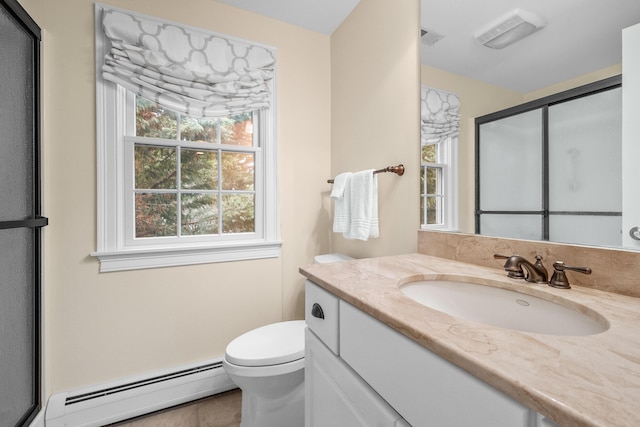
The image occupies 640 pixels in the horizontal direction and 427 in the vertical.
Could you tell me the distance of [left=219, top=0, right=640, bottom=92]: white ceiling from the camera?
2.43ft

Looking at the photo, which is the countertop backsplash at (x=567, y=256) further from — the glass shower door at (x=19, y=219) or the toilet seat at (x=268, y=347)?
the glass shower door at (x=19, y=219)

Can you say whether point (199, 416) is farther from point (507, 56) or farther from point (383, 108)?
point (507, 56)

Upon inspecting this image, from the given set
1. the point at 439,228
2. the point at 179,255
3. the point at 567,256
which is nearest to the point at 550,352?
the point at 567,256

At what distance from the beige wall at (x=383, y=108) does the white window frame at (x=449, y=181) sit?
0.43 feet

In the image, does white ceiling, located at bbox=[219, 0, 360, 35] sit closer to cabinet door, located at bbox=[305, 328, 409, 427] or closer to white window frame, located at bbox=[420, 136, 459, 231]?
white window frame, located at bbox=[420, 136, 459, 231]

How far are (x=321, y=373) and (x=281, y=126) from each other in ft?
4.88

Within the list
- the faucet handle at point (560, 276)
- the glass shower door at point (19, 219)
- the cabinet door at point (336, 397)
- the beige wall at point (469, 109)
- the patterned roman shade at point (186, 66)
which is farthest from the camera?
the patterned roman shade at point (186, 66)

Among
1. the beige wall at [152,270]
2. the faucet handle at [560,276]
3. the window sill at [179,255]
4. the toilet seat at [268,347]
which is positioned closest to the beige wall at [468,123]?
the faucet handle at [560,276]

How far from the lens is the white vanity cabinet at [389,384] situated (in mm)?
403

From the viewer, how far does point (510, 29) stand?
0.95 m

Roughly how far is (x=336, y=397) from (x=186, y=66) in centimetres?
176

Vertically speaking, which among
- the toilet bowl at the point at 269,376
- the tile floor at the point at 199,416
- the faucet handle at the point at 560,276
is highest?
the faucet handle at the point at 560,276

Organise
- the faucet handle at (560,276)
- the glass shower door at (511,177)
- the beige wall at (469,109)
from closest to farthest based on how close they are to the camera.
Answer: the faucet handle at (560,276), the glass shower door at (511,177), the beige wall at (469,109)

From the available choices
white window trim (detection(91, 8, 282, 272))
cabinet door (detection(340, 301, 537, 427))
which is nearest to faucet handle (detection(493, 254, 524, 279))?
cabinet door (detection(340, 301, 537, 427))
